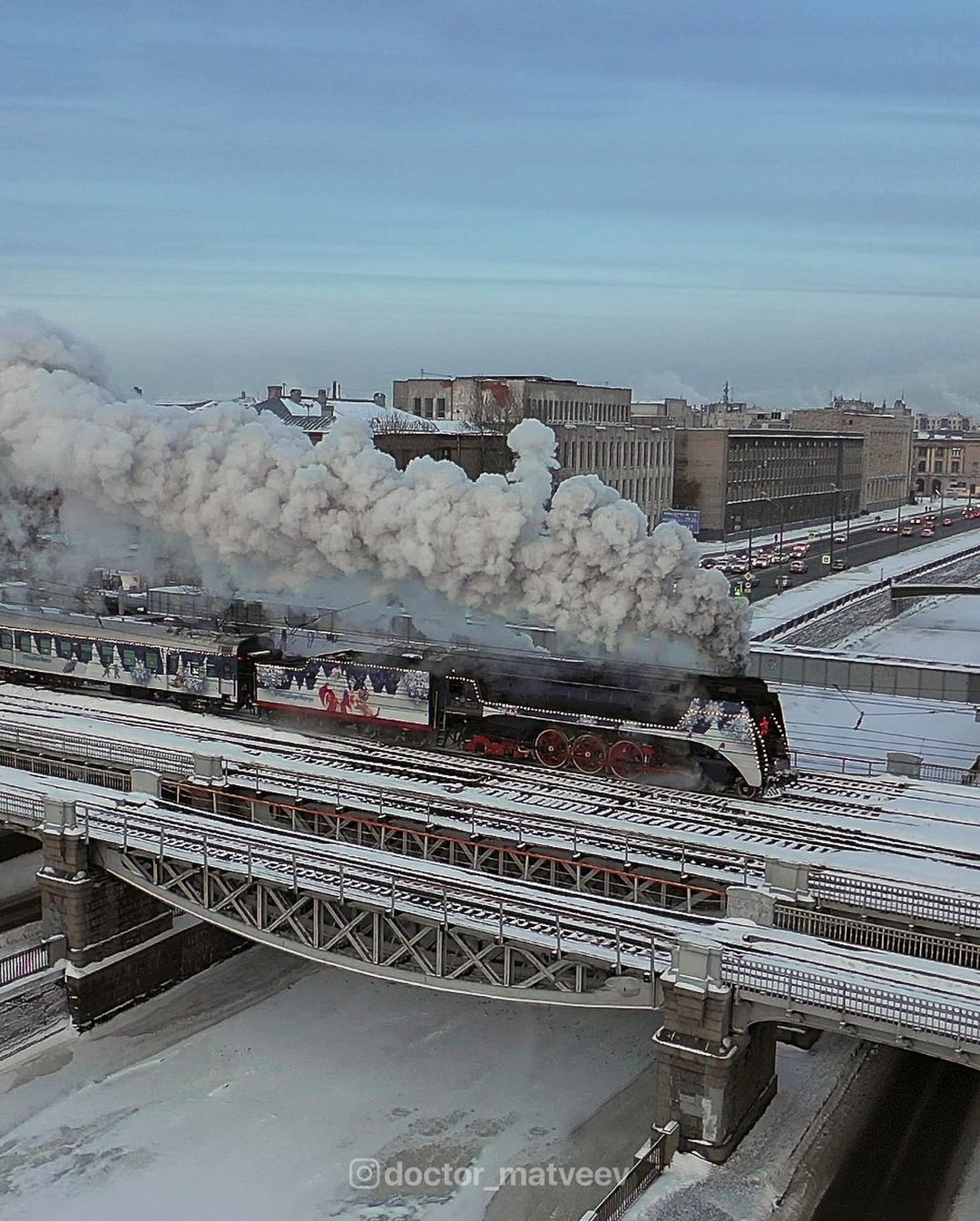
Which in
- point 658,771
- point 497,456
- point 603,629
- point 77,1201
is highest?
point 497,456

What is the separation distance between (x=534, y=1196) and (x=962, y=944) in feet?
24.4

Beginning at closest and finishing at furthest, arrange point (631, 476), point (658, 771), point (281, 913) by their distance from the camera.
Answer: point (281, 913) < point (658, 771) < point (631, 476)

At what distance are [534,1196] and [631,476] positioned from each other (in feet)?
207

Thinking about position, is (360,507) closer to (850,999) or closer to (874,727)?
(850,999)

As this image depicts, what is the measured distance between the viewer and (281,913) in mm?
20766

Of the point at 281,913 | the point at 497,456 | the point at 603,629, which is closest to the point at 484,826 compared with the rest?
the point at 281,913

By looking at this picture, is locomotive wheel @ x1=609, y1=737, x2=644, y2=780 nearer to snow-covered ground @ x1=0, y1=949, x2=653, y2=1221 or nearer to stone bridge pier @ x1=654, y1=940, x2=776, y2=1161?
snow-covered ground @ x1=0, y1=949, x2=653, y2=1221

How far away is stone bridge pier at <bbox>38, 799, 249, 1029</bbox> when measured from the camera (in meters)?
22.6

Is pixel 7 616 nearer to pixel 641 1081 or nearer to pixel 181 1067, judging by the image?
pixel 181 1067

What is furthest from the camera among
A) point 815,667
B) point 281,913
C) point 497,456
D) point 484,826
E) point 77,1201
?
point 497,456

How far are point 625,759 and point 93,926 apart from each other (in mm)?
11217

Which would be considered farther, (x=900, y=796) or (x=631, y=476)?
(x=631, y=476)

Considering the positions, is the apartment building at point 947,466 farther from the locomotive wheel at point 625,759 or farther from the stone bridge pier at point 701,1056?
the stone bridge pier at point 701,1056

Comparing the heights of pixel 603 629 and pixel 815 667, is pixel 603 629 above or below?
above
